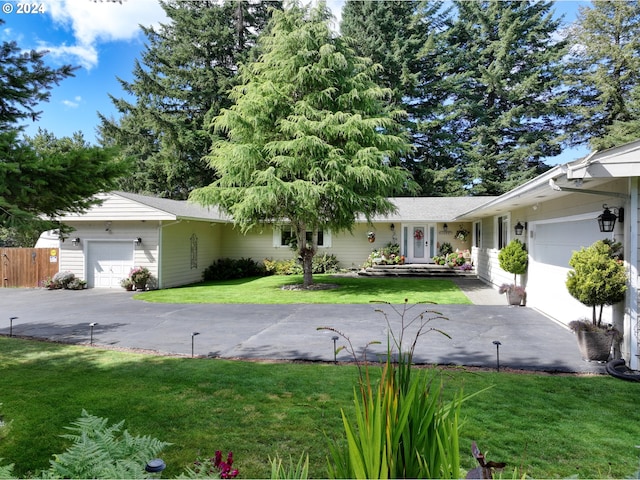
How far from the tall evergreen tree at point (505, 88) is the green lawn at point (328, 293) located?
16047mm

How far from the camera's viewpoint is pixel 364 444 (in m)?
1.56

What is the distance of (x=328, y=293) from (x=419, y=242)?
8.28 meters

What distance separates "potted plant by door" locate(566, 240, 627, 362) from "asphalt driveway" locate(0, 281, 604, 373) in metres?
0.31

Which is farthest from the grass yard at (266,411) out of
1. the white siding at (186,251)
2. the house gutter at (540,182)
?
the white siding at (186,251)

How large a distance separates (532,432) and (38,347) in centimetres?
805

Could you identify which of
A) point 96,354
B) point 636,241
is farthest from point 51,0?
point 636,241

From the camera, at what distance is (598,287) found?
231 inches

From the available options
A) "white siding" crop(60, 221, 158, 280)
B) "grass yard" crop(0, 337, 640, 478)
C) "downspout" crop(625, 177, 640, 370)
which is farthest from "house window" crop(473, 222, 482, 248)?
"white siding" crop(60, 221, 158, 280)

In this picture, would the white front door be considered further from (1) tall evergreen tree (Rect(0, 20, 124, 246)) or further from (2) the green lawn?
(1) tall evergreen tree (Rect(0, 20, 124, 246))

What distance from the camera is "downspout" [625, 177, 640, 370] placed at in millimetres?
5730

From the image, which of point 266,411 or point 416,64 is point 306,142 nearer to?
point 266,411

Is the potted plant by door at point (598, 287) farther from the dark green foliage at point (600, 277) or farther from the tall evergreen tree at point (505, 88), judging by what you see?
the tall evergreen tree at point (505, 88)

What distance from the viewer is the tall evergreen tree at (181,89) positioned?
2861 cm

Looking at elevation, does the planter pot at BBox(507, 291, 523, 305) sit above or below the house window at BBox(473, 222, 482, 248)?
below
